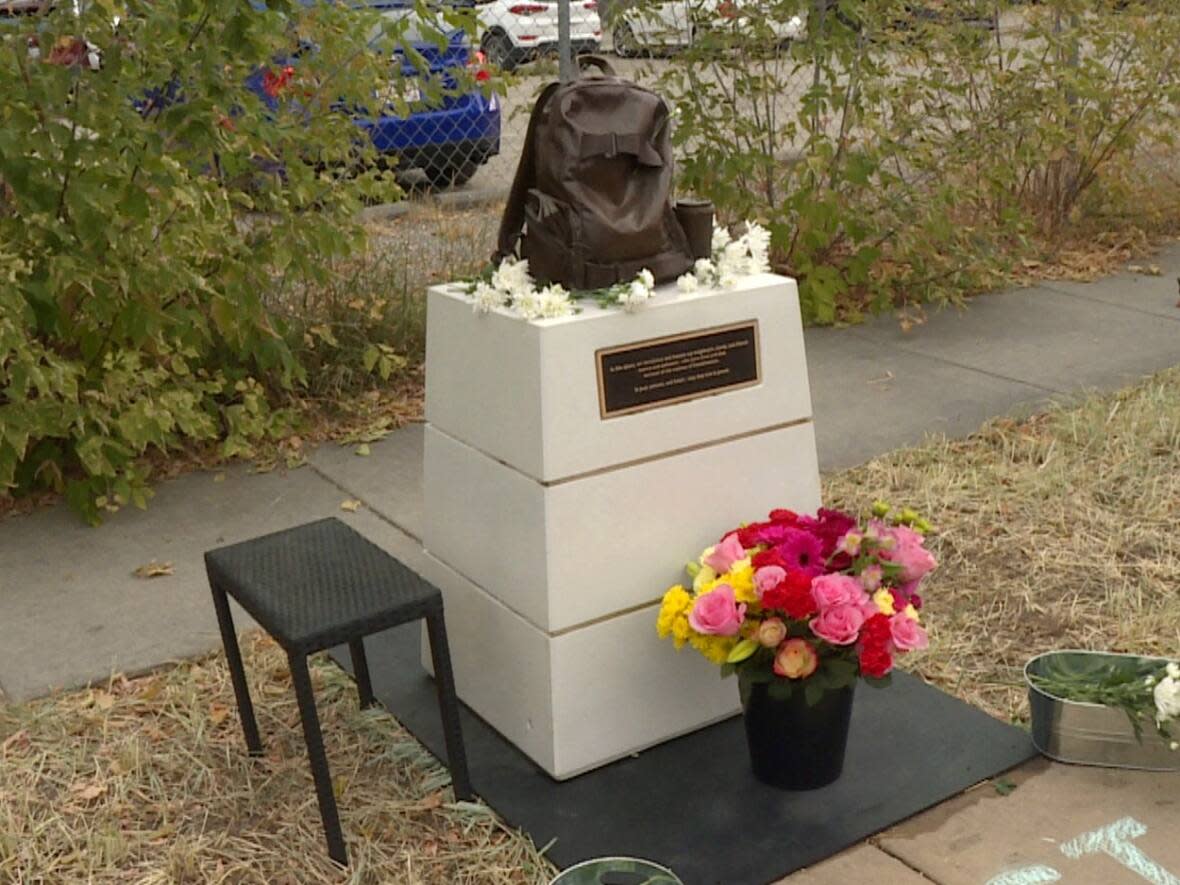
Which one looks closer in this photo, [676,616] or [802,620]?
[802,620]

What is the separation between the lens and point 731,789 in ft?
10.7

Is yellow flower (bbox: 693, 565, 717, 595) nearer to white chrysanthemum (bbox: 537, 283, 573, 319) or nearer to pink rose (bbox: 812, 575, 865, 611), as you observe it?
pink rose (bbox: 812, 575, 865, 611)

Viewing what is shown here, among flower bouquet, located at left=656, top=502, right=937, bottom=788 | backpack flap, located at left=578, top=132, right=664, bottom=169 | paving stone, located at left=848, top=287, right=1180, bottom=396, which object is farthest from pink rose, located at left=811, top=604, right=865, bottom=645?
paving stone, located at left=848, top=287, right=1180, bottom=396

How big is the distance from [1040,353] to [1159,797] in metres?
3.78

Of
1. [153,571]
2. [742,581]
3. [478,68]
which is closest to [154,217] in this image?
[153,571]

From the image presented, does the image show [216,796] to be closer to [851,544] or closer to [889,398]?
[851,544]

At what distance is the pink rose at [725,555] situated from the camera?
320cm

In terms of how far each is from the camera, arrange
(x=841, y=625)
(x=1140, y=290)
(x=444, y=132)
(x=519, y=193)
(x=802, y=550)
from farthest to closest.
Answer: (x=444, y=132) < (x=1140, y=290) < (x=519, y=193) < (x=802, y=550) < (x=841, y=625)

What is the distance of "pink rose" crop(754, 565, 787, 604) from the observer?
9.96 feet

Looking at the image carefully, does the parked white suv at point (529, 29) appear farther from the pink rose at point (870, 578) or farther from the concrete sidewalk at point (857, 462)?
the pink rose at point (870, 578)

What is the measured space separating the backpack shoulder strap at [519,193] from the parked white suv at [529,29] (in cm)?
548

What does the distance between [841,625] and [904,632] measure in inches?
6.7

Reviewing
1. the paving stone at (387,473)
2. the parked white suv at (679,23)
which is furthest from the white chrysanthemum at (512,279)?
the parked white suv at (679,23)

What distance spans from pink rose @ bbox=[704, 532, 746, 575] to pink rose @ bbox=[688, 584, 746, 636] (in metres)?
0.12
